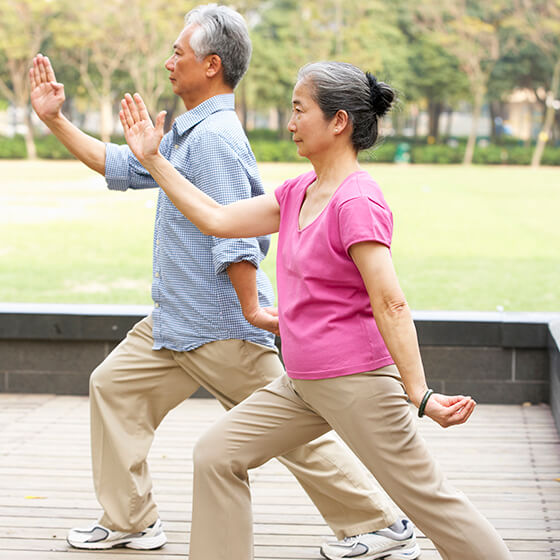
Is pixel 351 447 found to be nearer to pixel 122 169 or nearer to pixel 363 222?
pixel 363 222

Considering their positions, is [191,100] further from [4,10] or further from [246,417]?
[4,10]

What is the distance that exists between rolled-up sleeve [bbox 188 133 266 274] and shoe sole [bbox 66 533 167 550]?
1.05 meters

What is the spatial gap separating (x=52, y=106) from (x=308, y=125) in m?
1.15

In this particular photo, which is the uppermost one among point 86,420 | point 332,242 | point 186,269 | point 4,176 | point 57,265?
point 332,242

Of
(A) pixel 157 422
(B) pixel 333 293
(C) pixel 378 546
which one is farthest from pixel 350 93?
(C) pixel 378 546

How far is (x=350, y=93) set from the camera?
8.55 ft

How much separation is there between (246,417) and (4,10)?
3994 cm

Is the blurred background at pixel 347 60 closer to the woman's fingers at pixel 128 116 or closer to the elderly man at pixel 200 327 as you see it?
the elderly man at pixel 200 327

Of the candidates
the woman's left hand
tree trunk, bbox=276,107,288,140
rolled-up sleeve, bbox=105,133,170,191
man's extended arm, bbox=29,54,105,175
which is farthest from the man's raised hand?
tree trunk, bbox=276,107,288,140

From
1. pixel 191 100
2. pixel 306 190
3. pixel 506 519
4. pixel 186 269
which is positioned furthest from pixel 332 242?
pixel 506 519

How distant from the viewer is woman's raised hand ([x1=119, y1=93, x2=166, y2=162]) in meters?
2.70

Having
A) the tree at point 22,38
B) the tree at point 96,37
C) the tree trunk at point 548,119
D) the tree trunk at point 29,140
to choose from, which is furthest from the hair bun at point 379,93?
the tree trunk at point 29,140

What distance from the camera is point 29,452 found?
4766 mm

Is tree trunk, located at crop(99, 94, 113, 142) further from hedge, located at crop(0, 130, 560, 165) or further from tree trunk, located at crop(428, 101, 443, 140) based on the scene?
tree trunk, located at crop(428, 101, 443, 140)
